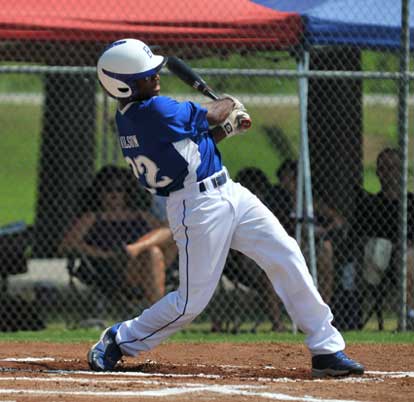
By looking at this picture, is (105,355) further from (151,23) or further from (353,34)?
(353,34)

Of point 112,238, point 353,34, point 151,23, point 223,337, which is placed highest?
point 151,23

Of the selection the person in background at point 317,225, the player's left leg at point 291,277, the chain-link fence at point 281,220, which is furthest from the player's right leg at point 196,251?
the person in background at point 317,225

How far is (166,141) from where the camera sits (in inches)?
231

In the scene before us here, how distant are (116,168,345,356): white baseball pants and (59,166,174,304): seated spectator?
3.34 metres

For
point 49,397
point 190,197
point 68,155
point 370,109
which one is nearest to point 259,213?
point 190,197

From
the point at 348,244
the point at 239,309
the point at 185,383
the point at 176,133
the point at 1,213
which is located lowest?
the point at 1,213

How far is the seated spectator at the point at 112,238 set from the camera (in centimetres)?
949

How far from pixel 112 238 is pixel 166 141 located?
151 inches

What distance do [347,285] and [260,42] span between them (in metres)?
2.14

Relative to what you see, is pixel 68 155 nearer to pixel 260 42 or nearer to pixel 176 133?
pixel 260 42

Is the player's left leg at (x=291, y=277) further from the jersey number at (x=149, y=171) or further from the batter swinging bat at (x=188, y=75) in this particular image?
the batter swinging bat at (x=188, y=75)

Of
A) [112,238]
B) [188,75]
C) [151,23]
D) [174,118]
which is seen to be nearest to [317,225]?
[112,238]

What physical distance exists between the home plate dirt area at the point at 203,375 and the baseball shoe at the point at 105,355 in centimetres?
9

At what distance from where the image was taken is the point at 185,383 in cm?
573
